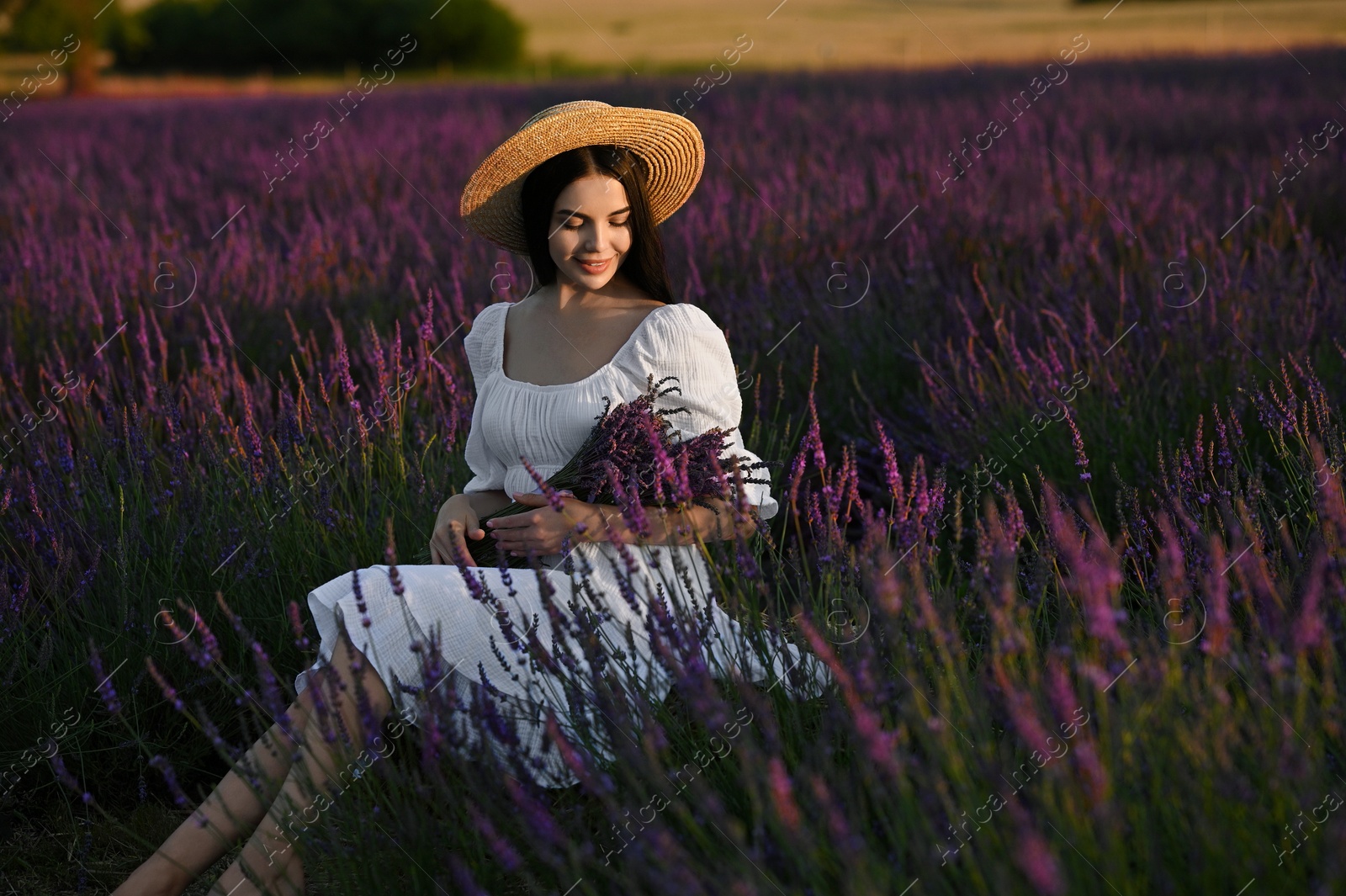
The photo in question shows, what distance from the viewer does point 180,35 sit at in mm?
41969

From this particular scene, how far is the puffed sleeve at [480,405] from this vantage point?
2.37 metres

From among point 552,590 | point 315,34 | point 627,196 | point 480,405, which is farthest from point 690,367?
point 315,34

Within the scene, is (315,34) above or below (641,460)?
above

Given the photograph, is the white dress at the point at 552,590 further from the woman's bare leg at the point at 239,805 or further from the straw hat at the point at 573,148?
the straw hat at the point at 573,148

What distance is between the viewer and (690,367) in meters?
2.15

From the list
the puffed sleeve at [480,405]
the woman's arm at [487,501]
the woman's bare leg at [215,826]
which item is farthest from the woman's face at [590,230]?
the woman's bare leg at [215,826]

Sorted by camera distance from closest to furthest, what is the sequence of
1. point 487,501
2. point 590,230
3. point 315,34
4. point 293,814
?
point 293,814
point 590,230
point 487,501
point 315,34

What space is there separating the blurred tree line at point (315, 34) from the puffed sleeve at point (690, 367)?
38852 millimetres

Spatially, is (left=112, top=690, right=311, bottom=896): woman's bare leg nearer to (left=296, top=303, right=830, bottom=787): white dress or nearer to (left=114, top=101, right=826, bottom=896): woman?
(left=114, top=101, right=826, bottom=896): woman

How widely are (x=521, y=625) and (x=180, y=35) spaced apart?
45986 millimetres

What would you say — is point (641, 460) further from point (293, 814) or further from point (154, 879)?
point (154, 879)

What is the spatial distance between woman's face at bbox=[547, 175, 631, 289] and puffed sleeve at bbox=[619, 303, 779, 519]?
163 millimetres

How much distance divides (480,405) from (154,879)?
1.02 metres

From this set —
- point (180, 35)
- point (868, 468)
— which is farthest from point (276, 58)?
point (868, 468)
